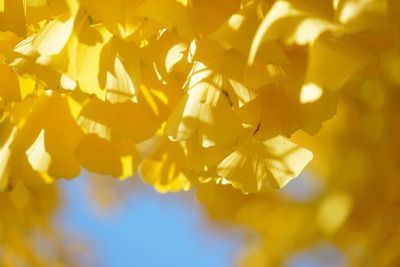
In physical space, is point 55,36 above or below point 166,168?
above

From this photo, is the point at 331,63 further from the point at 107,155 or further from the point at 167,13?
the point at 107,155

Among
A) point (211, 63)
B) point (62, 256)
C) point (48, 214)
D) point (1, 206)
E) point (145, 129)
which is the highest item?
point (211, 63)

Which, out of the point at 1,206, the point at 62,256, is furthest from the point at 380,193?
the point at 62,256

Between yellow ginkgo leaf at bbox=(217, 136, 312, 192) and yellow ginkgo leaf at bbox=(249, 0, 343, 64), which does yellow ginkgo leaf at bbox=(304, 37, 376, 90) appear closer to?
yellow ginkgo leaf at bbox=(249, 0, 343, 64)

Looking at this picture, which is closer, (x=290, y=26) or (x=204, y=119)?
(x=290, y=26)

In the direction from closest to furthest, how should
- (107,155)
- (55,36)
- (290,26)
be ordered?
(290,26)
(55,36)
(107,155)

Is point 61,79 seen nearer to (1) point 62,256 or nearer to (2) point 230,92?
(2) point 230,92

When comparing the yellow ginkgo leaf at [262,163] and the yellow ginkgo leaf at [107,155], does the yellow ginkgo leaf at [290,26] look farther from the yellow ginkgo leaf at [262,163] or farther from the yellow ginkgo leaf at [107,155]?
the yellow ginkgo leaf at [107,155]

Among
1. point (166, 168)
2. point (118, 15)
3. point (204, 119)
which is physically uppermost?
point (118, 15)

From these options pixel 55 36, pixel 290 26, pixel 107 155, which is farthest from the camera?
pixel 107 155

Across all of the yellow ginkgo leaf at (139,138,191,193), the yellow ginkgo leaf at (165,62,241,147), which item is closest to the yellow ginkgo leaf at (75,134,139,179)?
the yellow ginkgo leaf at (139,138,191,193)

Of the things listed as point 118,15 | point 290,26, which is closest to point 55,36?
point 118,15
